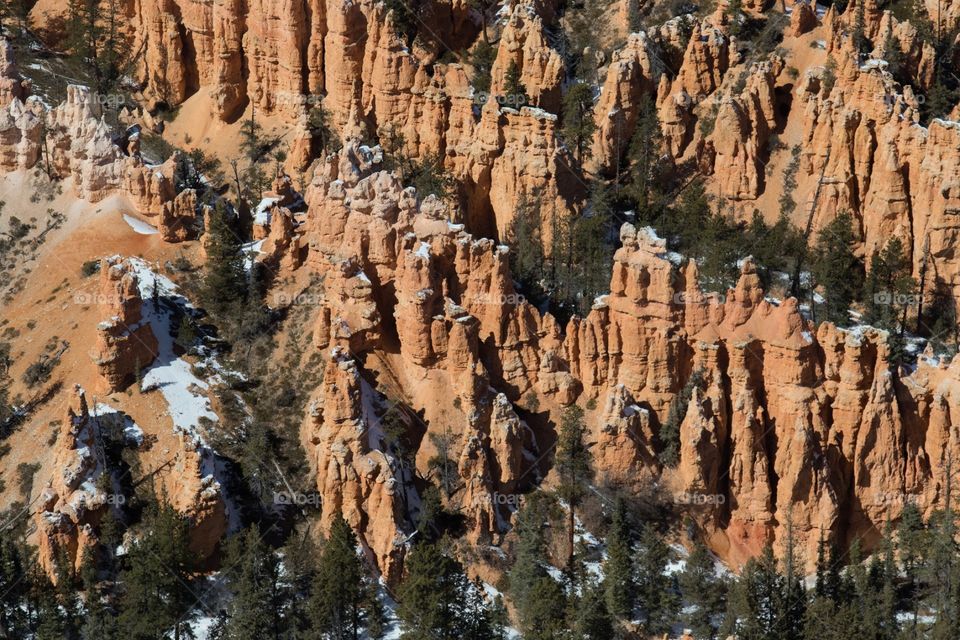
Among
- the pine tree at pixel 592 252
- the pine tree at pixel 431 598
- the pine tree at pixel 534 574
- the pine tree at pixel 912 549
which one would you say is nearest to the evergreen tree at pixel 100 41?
the pine tree at pixel 592 252

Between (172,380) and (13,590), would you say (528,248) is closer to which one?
(172,380)

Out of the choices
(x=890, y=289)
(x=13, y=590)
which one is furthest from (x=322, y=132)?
(x=13, y=590)

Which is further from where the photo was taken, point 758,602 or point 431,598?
point 758,602

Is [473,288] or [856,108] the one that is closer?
[473,288]

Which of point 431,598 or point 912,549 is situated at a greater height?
point 912,549

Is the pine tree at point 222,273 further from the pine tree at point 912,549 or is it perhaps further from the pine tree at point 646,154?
the pine tree at point 912,549

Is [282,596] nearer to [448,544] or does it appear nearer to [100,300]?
[448,544]

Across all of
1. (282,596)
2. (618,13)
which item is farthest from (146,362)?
(618,13)
